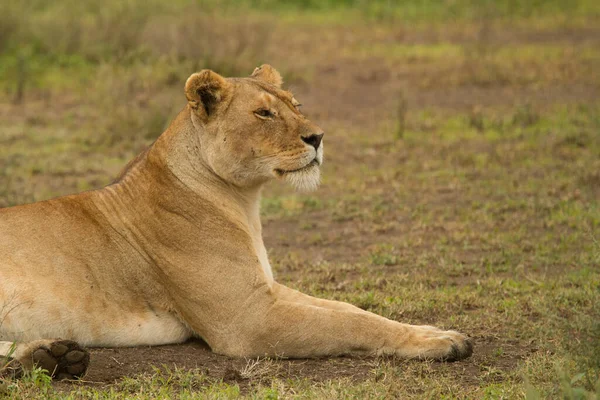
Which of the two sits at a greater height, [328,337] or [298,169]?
[298,169]

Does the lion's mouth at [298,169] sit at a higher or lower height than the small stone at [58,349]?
higher

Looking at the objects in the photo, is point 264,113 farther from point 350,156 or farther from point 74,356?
point 350,156

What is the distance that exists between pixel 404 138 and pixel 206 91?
5.74 m

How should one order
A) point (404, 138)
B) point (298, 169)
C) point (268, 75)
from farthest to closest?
point (404, 138) < point (268, 75) < point (298, 169)

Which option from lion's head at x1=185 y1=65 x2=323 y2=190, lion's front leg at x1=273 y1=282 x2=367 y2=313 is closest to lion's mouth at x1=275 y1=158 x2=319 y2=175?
lion's head at x1=185 y1=65 x2=323 y2=190

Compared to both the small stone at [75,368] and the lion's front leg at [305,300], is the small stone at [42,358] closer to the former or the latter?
the small stone at [75,368]

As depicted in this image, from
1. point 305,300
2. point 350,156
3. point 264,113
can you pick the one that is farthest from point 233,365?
point 350,156

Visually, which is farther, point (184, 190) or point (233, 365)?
point (184, 190)

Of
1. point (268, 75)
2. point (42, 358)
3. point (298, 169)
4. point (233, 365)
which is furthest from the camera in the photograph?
point (268, 75)

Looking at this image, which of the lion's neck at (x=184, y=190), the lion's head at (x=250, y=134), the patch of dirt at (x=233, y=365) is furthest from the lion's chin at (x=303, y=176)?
the patch of dirt at (x=233, y=365)

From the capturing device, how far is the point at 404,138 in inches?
408

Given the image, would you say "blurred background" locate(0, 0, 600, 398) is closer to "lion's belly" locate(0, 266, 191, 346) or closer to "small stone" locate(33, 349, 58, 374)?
"lion's belly" locate(0, 266, 191, 346)

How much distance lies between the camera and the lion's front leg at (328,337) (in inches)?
181

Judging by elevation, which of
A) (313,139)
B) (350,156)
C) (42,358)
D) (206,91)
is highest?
(206,91)
